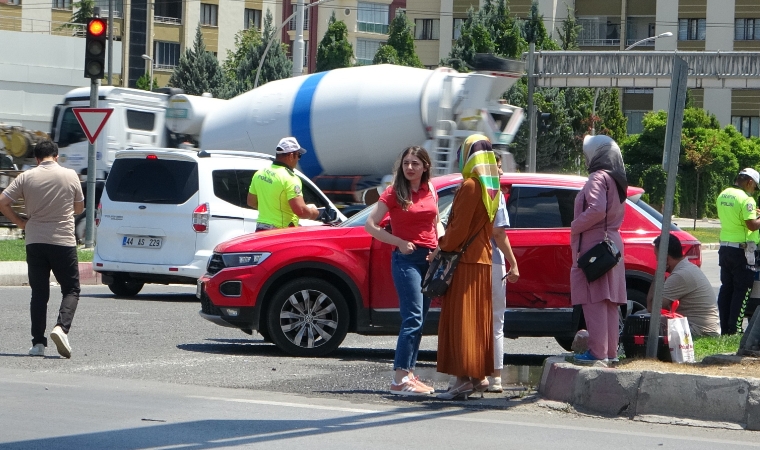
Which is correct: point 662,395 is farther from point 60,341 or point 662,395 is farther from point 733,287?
point 733,287

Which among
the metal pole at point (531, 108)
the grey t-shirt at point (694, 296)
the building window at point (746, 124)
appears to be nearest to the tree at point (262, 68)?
the metal pole at point (531, 108)

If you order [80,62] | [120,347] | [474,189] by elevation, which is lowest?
[120,347]

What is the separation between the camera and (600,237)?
316 inches

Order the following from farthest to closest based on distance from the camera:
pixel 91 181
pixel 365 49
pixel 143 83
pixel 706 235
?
pixel 365 49 < pixel 143 83 < pixel 706 235 < pixel 91 181

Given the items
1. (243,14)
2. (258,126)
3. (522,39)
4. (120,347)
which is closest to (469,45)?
(522,39)

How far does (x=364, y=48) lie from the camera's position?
241 feet

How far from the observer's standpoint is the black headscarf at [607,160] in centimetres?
805

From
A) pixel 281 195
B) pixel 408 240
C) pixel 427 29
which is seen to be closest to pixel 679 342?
pixel 408 240

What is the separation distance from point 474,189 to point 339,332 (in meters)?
2.63

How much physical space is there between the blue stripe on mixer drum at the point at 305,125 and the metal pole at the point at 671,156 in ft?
41.0

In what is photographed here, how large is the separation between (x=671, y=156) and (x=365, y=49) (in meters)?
66.5

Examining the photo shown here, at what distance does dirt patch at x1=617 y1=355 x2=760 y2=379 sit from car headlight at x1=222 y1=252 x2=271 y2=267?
11.2 feet

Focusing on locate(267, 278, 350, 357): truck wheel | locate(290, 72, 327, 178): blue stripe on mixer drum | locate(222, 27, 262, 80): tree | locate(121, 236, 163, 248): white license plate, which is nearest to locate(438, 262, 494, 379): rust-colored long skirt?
locate(267, 278, 350, 357): truck wheel

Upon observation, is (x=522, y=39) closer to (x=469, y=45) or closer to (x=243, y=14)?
(x=469, y=45)
